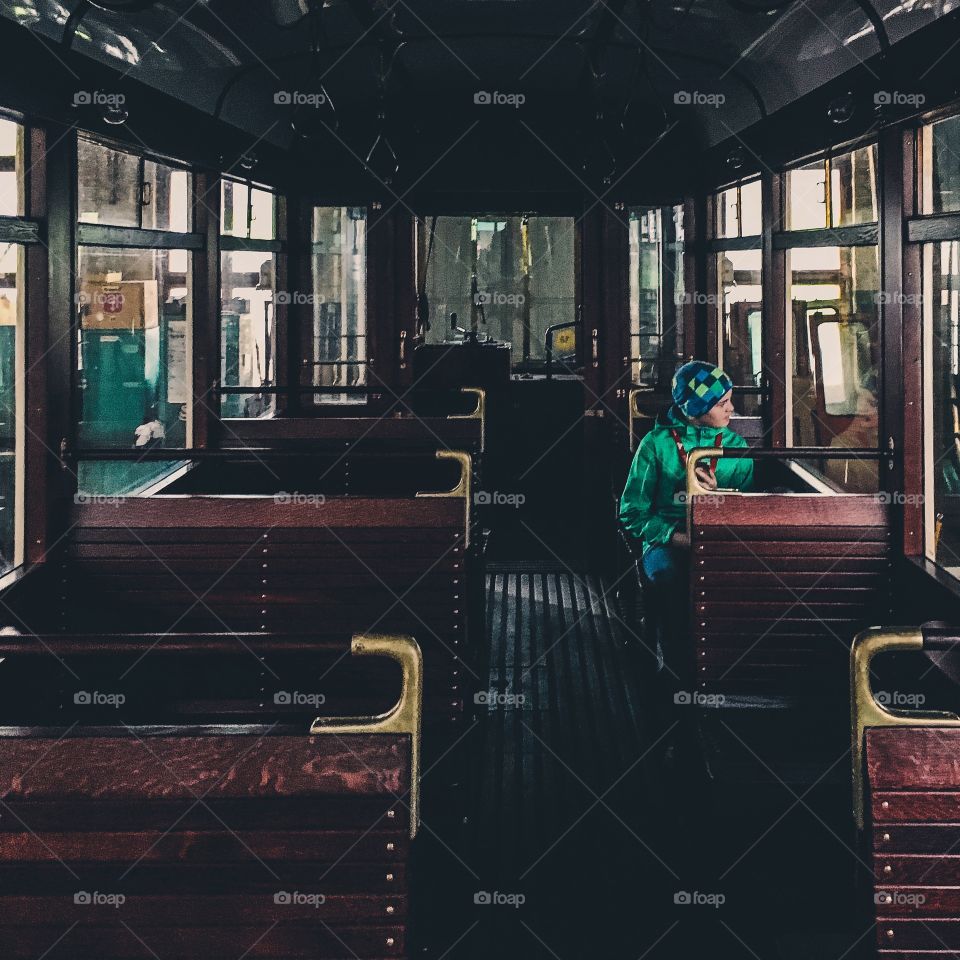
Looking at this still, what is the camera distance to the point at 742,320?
633 cm

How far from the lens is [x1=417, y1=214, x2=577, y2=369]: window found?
12500 mm

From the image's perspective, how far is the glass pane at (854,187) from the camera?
4.35 metres

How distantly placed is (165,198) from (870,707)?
4.06 m

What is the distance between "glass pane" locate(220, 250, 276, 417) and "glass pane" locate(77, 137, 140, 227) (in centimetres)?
97

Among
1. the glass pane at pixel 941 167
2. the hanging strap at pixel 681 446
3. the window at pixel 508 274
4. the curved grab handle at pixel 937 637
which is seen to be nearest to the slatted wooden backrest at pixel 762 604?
the hanging strap at pixel 681 446

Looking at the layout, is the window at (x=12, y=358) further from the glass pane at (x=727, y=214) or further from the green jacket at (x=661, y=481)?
the glass pane at (x=727, y=214)

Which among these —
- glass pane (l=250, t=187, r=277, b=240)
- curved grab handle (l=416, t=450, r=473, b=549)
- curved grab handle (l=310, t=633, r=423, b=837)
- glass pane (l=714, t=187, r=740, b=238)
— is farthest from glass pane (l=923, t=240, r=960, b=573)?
glass pane (l=250, t=187, r=277, b=240)

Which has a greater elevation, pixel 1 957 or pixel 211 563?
pixel 211 563

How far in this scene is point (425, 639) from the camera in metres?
3.30

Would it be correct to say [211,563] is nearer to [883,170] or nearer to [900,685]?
[900,685]

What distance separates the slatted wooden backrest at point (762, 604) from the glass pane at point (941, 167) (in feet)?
3.47

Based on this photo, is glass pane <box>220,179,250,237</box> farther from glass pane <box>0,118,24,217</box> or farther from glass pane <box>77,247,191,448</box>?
glass pane <box>0,118,24,217</box>

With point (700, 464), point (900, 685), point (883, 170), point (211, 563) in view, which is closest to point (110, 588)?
point (211, 563)

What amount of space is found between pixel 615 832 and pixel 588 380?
13.2 feet
